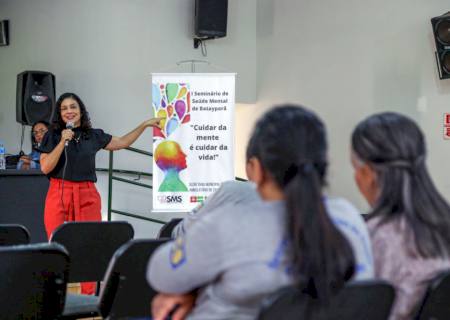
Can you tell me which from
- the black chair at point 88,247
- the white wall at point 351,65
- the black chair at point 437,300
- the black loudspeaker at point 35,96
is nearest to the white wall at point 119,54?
the black loudspeaker at point 35,96

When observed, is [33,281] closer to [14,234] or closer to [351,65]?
[14,234]

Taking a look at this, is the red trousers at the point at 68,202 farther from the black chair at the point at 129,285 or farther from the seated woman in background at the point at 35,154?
the seated woman in background at the point at 35,154

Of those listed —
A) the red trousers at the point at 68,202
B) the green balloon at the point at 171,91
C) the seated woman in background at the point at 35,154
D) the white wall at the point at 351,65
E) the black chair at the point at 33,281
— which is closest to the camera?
the black chair at the point at 33,281

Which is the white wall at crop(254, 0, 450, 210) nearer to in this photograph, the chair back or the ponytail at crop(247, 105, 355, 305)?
the chair back

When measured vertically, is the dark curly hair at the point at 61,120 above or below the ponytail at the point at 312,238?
above

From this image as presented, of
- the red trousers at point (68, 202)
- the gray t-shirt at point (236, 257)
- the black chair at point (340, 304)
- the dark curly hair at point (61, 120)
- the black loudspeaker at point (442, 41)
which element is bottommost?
the red trousers at point (68, 202)

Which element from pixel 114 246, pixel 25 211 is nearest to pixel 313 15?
pixel 25 211

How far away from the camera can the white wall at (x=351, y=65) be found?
17.2 ft

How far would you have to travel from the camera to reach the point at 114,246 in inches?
117

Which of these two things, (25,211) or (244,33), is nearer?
(25,211)

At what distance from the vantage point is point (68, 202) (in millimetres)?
4031

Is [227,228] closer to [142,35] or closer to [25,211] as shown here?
[25,211]

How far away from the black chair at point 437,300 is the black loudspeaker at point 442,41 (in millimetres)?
3408

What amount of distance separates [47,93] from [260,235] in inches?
229
